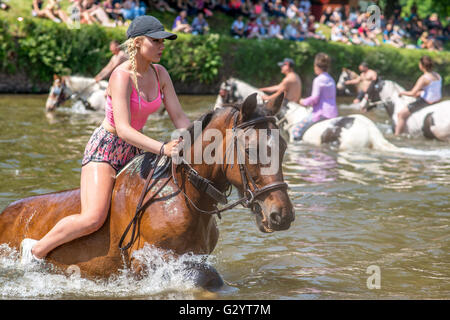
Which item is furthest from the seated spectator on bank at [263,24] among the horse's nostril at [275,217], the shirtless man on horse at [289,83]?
the horse's nostril at [275,217]

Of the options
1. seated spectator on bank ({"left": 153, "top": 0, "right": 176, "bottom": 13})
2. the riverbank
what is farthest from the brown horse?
seated spectator on bank ({"left": 153, "top": 0, "right": 176, "bottom": 13})

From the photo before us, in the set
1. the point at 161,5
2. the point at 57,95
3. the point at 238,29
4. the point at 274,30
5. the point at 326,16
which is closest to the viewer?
the point at 57,95

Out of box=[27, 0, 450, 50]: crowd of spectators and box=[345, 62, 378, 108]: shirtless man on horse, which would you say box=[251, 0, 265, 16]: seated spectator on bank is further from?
box=[345, 62, 378, 108]: shirtless man on horse

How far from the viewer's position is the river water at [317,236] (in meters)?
4.70

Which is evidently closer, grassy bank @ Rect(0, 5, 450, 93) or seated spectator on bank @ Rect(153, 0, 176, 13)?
grassy bank @ Rect(0, 5, 450, 93)

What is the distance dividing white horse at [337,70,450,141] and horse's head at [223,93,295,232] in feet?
34.1

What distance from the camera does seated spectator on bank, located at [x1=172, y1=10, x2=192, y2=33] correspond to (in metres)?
24.8

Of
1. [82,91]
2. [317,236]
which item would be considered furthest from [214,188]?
[82,91]

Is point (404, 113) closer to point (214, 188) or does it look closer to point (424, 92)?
point (424, 92)

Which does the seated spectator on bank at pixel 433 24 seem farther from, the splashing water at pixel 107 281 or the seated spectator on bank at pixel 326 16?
the splashing water at pixel 107 281

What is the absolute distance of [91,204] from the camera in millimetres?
4312

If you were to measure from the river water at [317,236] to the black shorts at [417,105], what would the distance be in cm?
159

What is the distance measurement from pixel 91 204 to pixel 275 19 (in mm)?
26441
